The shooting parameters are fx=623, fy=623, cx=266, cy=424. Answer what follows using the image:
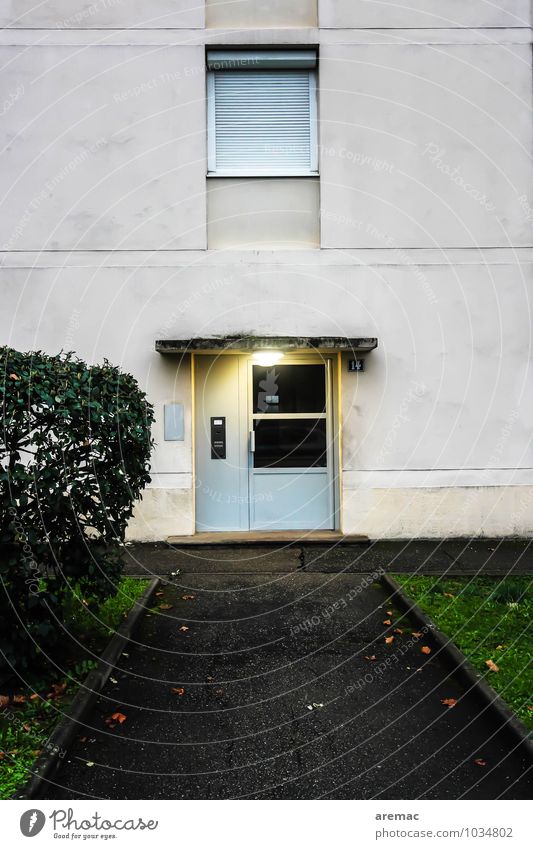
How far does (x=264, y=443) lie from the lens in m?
9.84

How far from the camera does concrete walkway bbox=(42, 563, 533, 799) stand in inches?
138

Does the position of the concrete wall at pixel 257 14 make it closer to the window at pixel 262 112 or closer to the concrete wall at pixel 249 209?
the window at pixel 262 112

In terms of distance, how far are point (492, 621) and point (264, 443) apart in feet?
15.7

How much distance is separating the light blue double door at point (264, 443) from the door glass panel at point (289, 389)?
16mm

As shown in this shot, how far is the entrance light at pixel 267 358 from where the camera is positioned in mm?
9672

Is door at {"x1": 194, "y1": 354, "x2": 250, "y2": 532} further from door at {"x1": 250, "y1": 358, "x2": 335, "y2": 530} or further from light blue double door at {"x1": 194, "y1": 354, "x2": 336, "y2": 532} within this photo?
door at {"x1": 250, "y1": 358, "x2": 335, "y2": 530}

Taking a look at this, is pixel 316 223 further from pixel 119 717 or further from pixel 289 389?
pixel 119 717
